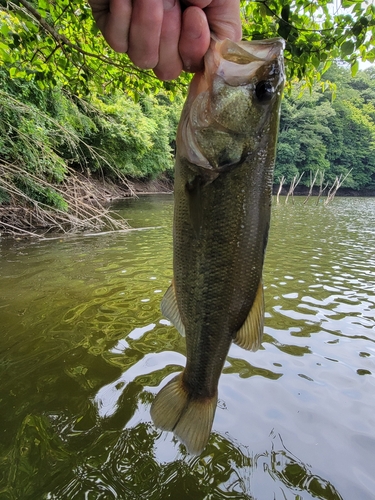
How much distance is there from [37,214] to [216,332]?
11388mm

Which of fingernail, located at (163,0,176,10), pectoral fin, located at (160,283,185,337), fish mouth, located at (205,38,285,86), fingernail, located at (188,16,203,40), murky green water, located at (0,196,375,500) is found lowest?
murky green water, located at (0,196,375,500)

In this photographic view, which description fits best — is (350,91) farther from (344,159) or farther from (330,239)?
(330,239)

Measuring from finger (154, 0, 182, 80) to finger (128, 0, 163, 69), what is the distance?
4 cm

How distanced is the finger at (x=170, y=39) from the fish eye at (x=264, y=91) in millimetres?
365

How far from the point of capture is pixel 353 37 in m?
3.93

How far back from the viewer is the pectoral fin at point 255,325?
1.67 metres

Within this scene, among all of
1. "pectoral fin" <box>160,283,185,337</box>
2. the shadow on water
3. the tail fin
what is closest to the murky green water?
the shadow on water

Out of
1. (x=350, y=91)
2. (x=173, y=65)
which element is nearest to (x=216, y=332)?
(x=173, y=65)

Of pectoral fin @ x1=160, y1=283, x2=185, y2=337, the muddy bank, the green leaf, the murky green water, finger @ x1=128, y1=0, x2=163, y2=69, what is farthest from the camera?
the muddy bank

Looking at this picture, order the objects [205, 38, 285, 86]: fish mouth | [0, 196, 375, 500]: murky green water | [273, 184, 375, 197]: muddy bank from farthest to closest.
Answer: [273, 184, 375, 197]: muddy bank → [0, 196, 375, 500]: murky green water → [205, 38, 285, 86]: fish mouth

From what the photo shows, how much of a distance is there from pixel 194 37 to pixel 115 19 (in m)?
0.32

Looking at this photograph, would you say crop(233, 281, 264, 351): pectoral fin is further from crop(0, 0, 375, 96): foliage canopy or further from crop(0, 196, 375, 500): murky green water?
crop(0, 0, 375, 96): foliage canopy

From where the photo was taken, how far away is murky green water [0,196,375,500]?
8.21 feet

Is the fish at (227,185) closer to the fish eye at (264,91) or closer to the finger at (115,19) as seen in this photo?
the fish eye at (264,91)
